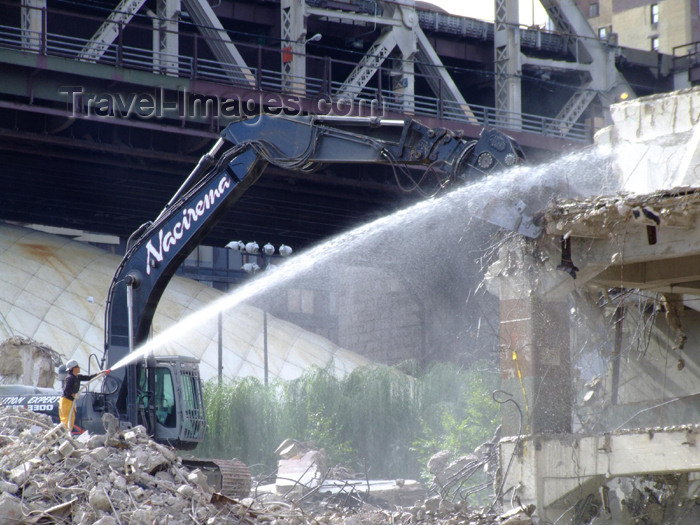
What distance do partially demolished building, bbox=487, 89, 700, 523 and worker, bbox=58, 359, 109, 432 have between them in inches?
216

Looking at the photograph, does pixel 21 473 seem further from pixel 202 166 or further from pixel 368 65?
pixel 368 65

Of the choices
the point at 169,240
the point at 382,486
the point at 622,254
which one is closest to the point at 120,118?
the point at 382,486

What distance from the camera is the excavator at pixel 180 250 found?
14.0 meters

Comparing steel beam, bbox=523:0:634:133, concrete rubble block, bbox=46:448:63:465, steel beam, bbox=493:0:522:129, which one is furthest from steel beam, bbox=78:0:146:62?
concrete rubble block, bbox=46:448:63:465

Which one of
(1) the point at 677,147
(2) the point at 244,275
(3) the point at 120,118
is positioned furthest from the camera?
(2) the point at 244,275

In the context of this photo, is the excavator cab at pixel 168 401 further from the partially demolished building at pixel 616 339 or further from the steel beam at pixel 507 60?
the steel beam at pixel 507 60

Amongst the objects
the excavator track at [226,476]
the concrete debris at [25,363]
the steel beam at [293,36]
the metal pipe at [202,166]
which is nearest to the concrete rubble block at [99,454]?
the excavator track at [226,476]

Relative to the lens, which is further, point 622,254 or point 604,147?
point 604,147

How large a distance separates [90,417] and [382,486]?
804 cm

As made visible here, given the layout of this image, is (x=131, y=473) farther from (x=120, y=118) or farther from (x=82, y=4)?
(x=82, y=4)

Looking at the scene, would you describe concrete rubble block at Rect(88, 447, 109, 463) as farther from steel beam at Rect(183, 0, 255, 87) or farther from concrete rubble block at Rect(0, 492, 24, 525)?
steel beam at Rect(183, 0, 255, 87)

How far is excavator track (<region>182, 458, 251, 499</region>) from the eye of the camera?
45.6 ft

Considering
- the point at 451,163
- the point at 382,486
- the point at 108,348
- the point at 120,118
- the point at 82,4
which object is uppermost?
the point at 82,4

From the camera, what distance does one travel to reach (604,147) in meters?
17.0
